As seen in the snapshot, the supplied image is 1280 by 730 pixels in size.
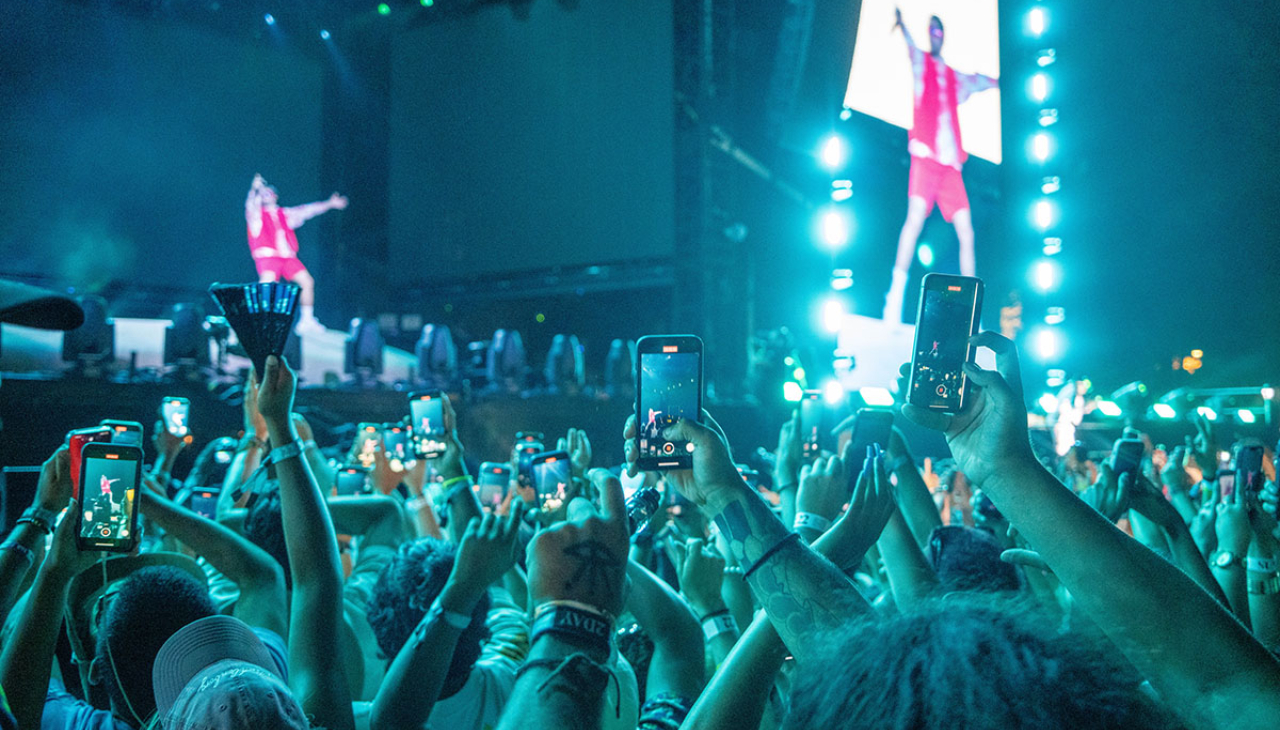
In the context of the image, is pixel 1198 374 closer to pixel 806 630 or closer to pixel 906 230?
pixel 906 230

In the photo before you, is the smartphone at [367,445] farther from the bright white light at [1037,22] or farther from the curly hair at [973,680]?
the bright white light at [1037,22]

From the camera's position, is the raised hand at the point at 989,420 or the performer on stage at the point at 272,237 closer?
the raised hand at the point at 989,420

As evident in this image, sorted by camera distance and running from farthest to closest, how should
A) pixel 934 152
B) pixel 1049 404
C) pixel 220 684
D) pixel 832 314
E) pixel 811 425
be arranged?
pixel 934 152
pixel 832 314
pixel 1049 404
pixel 811 425
pixel 220 684

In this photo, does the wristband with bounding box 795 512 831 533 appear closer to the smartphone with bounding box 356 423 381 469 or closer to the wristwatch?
the wristwatch

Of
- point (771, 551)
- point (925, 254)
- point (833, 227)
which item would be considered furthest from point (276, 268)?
point (771, 551)

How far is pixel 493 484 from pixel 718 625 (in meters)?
1.92

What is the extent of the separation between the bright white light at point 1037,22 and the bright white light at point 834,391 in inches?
259

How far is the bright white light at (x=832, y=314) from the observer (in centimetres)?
1030

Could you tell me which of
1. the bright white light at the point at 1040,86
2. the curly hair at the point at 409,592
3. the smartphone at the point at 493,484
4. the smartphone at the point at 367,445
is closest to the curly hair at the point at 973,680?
the curly hair at the point at 409,592

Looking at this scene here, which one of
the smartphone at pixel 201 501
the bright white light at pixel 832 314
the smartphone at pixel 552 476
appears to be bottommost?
the smartphone at pixel 201 501

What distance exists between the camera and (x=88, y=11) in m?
11.7

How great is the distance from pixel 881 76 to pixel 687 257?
3392mm

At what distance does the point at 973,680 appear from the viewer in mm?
729

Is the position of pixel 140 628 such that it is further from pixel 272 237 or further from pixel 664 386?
pixel 272 237
